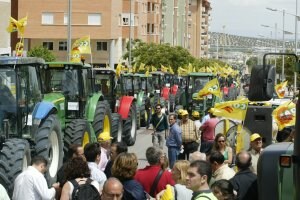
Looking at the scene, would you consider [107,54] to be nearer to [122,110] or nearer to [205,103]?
[205,103]

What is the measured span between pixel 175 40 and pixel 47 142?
124473mm

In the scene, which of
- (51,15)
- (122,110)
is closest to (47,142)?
(122,110)

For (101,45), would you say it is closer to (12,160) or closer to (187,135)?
(187,135)

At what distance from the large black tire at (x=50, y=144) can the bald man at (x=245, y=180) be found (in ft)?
19.7

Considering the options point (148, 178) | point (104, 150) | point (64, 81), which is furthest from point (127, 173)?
point (64, 81)

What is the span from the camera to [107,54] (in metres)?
82.5

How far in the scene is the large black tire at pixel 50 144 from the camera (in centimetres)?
1603

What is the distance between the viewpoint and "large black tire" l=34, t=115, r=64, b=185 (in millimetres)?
16031

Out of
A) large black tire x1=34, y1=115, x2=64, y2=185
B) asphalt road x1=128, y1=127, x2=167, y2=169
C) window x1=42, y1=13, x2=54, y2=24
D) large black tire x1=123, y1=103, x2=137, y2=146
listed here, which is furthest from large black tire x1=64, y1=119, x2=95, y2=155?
window x1=42, y1=13, x2=54, y2=24

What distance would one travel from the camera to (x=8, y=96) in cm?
1555

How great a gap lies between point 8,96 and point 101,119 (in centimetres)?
729

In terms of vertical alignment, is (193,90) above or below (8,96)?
below

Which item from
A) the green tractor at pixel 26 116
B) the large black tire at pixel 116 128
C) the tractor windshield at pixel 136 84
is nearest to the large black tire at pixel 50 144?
the green tractor at pixel 26 116

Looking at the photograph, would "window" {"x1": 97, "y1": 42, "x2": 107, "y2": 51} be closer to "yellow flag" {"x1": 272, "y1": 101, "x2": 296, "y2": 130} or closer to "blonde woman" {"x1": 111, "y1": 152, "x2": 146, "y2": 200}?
"yellow flag" {"x1": 272, "y1": 101, "x2": 296, "y2": 130}
